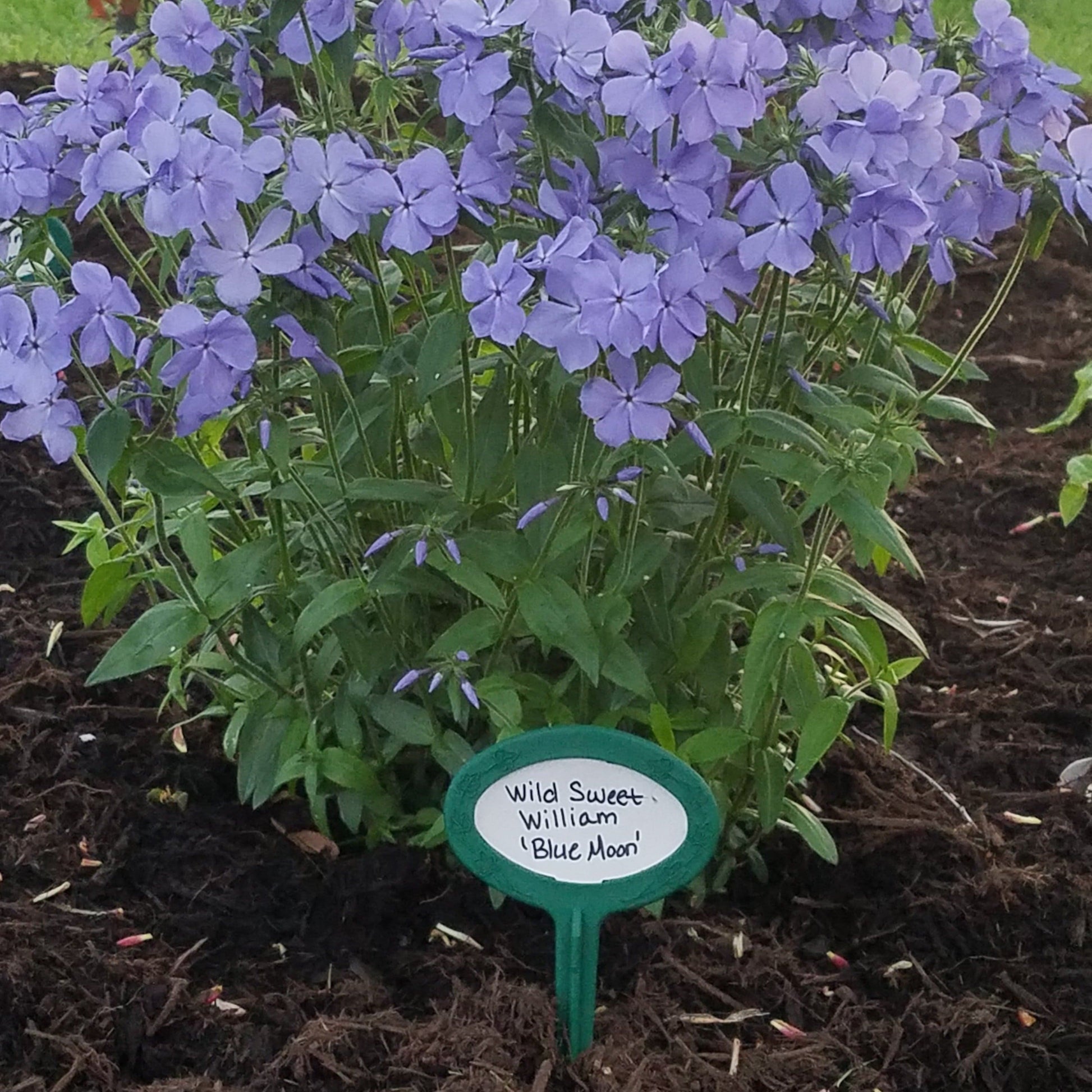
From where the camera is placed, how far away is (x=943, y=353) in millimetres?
1599

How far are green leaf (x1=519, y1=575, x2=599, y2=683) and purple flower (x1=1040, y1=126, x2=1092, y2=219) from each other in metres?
0.56

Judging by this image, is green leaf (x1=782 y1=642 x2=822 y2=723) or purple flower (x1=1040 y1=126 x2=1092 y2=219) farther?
green leaf (x1=782 y1=642 x2=822 y2=723)

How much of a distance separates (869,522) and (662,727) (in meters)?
0.29

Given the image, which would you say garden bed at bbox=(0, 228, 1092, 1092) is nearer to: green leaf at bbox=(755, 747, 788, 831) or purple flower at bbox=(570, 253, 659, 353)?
green leaf at bbox=(755, 747, 788, 831)

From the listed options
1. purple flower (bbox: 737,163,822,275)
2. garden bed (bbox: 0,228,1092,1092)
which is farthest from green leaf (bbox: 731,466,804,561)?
garden bed (bbox: 0,228,1092,1092)

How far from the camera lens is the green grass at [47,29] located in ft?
11.2

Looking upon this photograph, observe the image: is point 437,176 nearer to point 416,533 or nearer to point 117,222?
point 416,533

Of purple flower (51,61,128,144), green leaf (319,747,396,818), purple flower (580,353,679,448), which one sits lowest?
green leaf (319,747,396,818)

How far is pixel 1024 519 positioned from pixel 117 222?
2.27 metres

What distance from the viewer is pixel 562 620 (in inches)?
50.5

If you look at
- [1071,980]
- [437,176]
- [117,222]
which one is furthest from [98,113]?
[117,222]

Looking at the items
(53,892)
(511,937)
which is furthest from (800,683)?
(53,892)

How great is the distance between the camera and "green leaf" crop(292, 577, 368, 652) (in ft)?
4.42

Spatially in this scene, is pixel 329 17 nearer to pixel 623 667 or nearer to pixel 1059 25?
pixel 623 667
